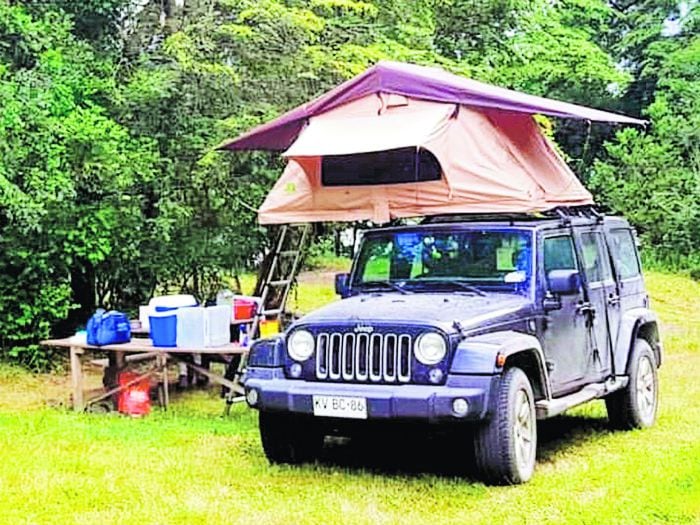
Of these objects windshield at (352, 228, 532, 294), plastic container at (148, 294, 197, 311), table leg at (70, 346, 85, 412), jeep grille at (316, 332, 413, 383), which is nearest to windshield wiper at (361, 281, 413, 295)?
windshield at (352, 228, 532, 294)

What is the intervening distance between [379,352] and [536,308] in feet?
3.80

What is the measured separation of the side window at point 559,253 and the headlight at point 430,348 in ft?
4.16

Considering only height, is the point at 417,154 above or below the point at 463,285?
above

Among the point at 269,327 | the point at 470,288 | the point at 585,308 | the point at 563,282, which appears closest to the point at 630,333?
the point at 585,308

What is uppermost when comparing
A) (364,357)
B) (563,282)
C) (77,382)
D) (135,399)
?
(563,282)

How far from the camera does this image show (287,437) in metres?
5.90

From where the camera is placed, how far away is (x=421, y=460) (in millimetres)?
6168

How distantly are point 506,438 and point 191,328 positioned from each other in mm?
3338

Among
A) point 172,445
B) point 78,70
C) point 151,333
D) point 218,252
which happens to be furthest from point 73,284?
point 172,445

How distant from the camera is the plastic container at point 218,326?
7875 millimetres

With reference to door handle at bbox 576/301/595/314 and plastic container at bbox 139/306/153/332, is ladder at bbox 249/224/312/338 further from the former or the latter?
door handle at bbox 576/301/595/314

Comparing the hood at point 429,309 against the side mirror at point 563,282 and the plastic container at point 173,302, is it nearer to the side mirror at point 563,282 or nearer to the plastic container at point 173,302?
the side mirror at point 563,282

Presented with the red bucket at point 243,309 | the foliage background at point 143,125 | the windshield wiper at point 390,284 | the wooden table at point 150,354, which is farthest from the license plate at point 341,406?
the foliage background at point 143,125

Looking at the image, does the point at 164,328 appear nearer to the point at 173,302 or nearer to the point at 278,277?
the point at 173,302
